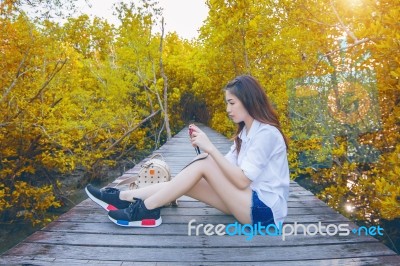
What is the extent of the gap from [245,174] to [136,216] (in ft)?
2.78

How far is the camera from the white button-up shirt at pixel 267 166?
2484 mm

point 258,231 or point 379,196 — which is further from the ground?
point 258,231

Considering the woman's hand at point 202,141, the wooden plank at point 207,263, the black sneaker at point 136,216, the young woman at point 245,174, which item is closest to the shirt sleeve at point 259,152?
the young woman at point 245,174

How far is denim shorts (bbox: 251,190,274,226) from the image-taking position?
8.37ft

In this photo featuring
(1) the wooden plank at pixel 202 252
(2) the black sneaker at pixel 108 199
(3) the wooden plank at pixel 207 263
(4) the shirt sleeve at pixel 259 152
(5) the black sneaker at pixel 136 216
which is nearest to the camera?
(3) the wooden plank at pixel 207 263

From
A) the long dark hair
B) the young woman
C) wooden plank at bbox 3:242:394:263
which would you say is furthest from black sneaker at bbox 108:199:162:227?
the long dark hair

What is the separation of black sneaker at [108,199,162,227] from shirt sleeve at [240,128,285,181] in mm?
745

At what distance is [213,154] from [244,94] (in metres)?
0.46

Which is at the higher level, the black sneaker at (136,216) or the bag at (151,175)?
the bag at (151,175)

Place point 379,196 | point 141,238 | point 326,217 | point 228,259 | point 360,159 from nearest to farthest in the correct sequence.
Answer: point 228,259 → point 141,238 → point 326,217 → point 379,196 → point 360,159

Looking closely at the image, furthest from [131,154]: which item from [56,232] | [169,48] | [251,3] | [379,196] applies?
[56,232]

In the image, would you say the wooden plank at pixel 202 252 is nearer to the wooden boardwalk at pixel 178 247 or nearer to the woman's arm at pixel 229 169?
the wooden boardwalk at pixel 178 247

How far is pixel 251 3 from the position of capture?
25.1ft

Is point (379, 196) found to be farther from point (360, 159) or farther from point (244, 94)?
point (244, 94)
